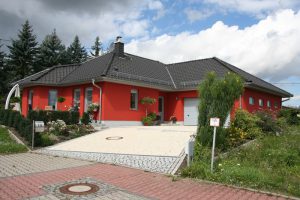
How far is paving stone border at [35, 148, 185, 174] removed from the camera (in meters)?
9.67

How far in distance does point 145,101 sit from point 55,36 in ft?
98.5

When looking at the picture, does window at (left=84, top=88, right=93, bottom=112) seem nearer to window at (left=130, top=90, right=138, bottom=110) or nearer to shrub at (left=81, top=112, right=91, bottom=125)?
shrub at (left=81, top=112, right=91, bottom=125)

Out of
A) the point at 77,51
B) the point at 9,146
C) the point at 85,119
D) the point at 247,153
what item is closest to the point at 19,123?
the point at 9,146

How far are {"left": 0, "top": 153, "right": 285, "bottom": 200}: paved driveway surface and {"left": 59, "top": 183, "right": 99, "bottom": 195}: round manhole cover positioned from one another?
0.36 feet

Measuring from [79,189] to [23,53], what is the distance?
39550 millimetres

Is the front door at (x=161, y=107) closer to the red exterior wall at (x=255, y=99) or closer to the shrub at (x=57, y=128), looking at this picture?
the red exterior wall at (x=255, y=99)

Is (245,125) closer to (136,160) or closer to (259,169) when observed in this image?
(259,169)

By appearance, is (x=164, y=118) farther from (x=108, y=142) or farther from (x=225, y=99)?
(x=225, y=99)

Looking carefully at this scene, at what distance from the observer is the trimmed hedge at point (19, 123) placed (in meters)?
15.0

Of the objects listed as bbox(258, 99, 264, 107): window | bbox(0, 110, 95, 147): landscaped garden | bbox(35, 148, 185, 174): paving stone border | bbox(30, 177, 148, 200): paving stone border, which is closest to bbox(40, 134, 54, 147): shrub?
bbox(0, 110, 95, 147): landscaped garden

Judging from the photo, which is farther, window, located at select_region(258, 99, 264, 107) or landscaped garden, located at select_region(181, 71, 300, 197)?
window, located at select_region(258, 99, 264, 107)

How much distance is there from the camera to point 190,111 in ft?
81.1

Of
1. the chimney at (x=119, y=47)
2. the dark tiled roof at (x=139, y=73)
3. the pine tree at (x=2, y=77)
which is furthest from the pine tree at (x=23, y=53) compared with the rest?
the chimney at (x=119, y=47)

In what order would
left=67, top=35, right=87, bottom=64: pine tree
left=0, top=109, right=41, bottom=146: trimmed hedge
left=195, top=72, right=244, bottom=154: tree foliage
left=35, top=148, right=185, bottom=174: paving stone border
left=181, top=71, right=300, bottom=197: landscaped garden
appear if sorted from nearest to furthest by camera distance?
left=181, top=71, right=300, bottom=197: landscaped garden
left=35, top=148, right=185, bottom=174: paving stone border
left=195, top=72, right=244, bottom=154: tree foliage
left=0, top=109, right=41, bottom=146: trimmed hedge
left=67, top=35, right=87, bottom=64: pine tree
